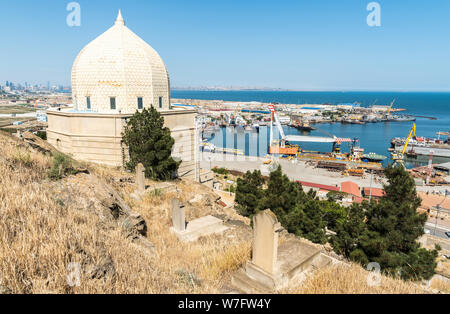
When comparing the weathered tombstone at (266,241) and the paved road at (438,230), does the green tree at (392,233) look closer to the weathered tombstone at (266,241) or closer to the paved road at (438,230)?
the weathered tombstone at (266,241)

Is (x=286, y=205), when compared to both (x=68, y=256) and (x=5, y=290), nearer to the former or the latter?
(x=68, y=256)

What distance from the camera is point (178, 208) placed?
28.7ft

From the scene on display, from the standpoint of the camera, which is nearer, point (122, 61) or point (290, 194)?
point (290, 194)

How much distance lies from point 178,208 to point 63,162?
145 inches

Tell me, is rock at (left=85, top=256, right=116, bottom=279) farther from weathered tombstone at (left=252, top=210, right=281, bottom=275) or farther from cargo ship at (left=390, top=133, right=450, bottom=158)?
cargo ship at (left=390, top=133, right=450, bottom=158)

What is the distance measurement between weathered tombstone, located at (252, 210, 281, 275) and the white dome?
16.2m

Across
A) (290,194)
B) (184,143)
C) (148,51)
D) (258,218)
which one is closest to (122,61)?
(148,51)

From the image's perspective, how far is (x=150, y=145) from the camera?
53.5ft

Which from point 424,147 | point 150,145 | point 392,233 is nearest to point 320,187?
point 392,233

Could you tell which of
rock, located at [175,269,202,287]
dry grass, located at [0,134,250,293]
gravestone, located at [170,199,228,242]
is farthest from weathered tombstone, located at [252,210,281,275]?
gravestone, located at [170,199,228,242]

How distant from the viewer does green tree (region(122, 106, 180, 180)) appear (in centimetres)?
1633

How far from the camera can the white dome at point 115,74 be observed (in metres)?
19.4

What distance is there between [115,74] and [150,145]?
22.5 ft
